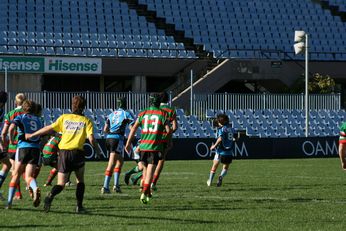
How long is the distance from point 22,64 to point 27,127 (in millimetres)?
25213

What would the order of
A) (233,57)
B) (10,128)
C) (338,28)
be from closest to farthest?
(10,128) < (233,57) < (338,28)

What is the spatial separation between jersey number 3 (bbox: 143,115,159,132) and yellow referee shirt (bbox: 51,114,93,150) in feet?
6.59

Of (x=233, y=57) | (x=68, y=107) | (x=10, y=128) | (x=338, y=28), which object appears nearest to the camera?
(x=10, y=128)

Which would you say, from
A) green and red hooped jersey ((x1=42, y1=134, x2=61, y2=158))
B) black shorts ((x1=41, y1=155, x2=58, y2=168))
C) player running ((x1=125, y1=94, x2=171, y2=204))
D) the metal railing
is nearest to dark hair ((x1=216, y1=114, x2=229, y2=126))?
green and red hooped jersey ((x1=42, y1=134, x2=61, y2=158))

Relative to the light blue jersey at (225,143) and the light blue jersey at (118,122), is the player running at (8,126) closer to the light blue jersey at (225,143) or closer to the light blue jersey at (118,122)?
the light blue jersey at (118,122)

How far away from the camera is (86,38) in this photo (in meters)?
43.2

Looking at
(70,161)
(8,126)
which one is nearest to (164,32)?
(8,126)

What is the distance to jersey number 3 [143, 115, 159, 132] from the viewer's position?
15.1 metres

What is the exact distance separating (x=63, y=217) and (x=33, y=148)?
2015 millimetres

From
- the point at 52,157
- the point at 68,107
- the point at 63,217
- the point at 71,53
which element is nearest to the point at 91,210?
the point at 63,217

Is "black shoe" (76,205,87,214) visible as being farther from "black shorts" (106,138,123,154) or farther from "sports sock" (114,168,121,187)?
"black shorts" (106,138,123,154)

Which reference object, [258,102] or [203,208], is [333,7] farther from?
[203,208]

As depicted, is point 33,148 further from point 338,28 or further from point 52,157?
point 338,28

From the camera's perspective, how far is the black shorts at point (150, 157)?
15.0 meters
